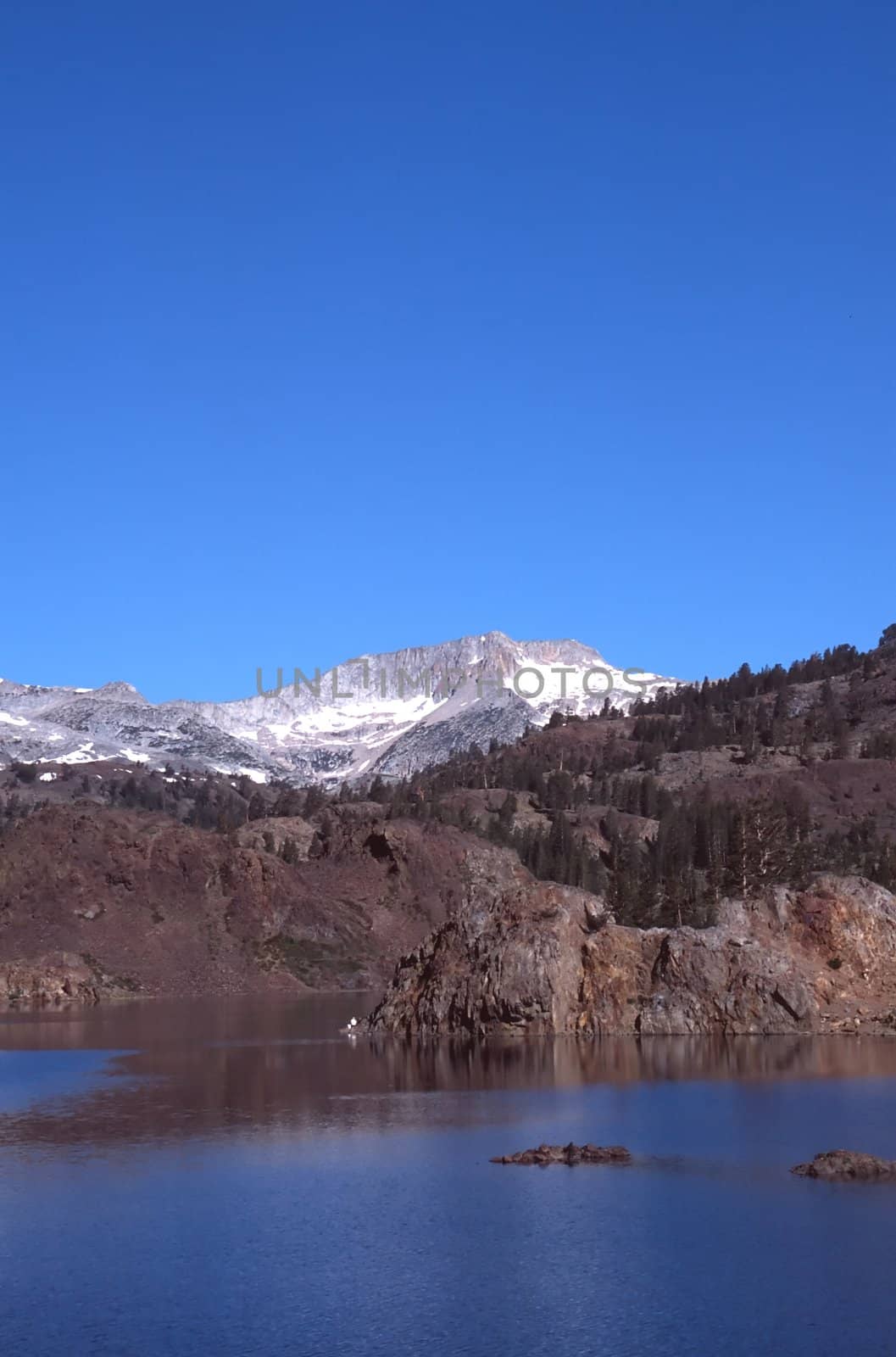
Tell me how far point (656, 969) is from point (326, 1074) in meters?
20.2

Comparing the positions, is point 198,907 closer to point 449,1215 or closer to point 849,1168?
point 449,1215

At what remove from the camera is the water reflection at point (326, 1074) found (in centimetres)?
6212

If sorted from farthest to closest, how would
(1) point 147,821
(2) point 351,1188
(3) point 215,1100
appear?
(1) point 147,821 → (3) point 215,1100 → (2) point 351,1188

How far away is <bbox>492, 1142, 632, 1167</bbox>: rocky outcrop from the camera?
50.4 metres

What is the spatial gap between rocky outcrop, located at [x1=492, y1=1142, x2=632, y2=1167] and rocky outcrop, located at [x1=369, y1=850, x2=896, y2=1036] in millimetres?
35554

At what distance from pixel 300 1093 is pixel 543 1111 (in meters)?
13.5

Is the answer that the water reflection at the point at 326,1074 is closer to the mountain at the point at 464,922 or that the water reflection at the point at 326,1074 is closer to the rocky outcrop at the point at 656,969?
the rocky outcrop at the point at 656,969

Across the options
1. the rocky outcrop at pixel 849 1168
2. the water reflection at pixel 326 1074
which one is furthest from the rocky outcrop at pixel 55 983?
the rocky outcrop at pixel 849 1168

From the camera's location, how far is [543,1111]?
61719 mm

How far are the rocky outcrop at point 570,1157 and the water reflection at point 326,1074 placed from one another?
937 centimetres

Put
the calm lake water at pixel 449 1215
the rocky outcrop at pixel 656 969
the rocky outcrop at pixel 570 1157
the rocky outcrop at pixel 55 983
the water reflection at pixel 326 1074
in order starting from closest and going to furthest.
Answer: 1. the calm lake water at pixel 449 1215
2. the rocky outcrop at pixel 570 1157
3. the water reflection at pixel 326 1074
4. the rocky outcrop at pixel 656 969
5. the rocky outcrop at pixel 55 983

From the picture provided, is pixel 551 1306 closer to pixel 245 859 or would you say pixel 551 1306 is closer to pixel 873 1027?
pixel 873 1027

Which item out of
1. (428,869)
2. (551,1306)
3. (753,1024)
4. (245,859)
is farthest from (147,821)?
(551,1306)

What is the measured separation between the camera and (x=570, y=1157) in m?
50.7
